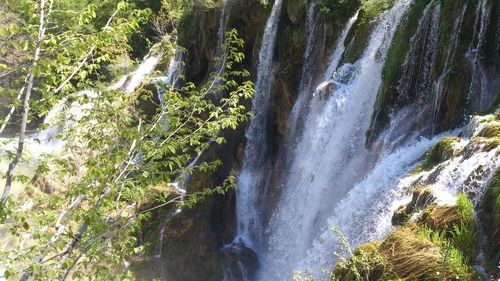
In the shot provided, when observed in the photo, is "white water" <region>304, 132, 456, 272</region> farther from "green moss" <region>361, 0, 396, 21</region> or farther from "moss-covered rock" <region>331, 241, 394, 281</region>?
"green moss" <region>361, 0, 396, 21</region>

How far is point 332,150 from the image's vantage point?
1075 centimetres

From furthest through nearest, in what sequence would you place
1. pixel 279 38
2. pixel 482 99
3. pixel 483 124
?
pixel 279 38, pixel 482 99, pixel 483 124

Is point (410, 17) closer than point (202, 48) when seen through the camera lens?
Yes

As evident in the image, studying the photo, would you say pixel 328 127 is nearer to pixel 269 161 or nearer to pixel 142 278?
pixel 269 161

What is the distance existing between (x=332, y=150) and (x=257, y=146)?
5.28m

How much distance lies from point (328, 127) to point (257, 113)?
4.96 m

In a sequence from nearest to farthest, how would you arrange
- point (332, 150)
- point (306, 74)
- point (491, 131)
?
point (491, 131) → point (332, 150) → point (306, 74)

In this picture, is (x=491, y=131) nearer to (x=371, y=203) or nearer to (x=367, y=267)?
(x=371, y=203)

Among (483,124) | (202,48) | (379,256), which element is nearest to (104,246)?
(379,256)

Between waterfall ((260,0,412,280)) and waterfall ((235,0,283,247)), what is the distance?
302 cm

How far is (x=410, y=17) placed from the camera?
9.20 metres

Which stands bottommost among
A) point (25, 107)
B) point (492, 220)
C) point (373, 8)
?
point (492, 220)

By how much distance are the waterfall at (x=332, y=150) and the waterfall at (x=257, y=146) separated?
119 inches

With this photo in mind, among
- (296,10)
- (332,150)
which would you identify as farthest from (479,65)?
(296,10)
